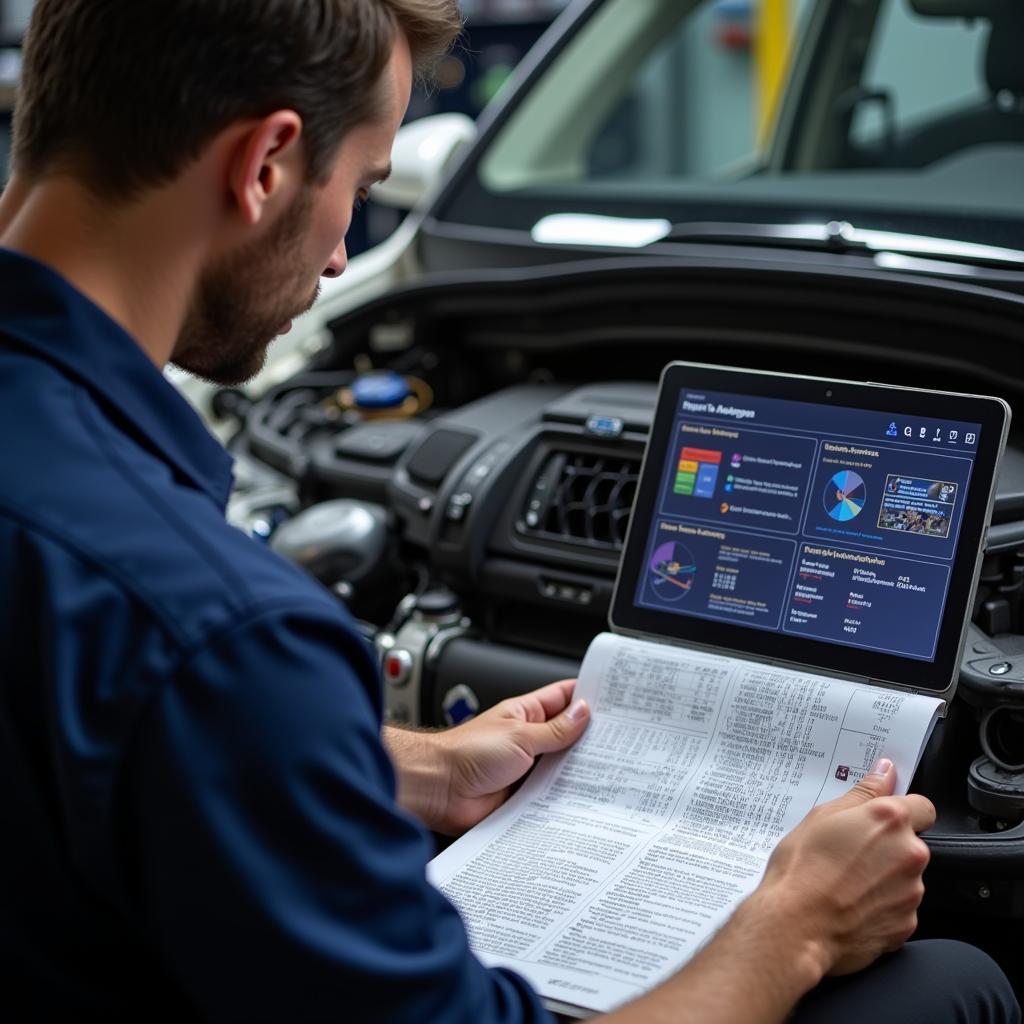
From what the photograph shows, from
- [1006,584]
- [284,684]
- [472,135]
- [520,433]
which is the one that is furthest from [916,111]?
[284,684]

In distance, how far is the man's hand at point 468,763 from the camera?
1.36m

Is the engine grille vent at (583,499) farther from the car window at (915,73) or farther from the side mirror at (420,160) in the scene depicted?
the car window at (915,73)

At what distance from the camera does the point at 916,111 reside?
2609 millimetres

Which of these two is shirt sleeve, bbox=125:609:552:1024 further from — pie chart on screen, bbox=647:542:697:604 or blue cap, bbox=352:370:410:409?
blue cap, bbox=352:370:410:409

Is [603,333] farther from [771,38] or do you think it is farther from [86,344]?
[771,38]

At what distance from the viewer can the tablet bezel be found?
1322mm

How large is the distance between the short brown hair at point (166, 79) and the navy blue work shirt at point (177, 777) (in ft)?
0.53

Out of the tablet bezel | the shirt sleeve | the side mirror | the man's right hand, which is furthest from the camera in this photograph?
the side mirror

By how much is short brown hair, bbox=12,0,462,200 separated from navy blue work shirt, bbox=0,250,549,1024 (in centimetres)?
16

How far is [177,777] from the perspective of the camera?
77 centimetres

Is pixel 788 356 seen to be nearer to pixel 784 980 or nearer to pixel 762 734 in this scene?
pixel 762 734

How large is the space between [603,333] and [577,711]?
0.75m

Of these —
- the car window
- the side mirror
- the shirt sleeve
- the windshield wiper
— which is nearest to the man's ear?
the shirt sleeve

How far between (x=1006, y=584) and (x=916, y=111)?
1.42 metres
